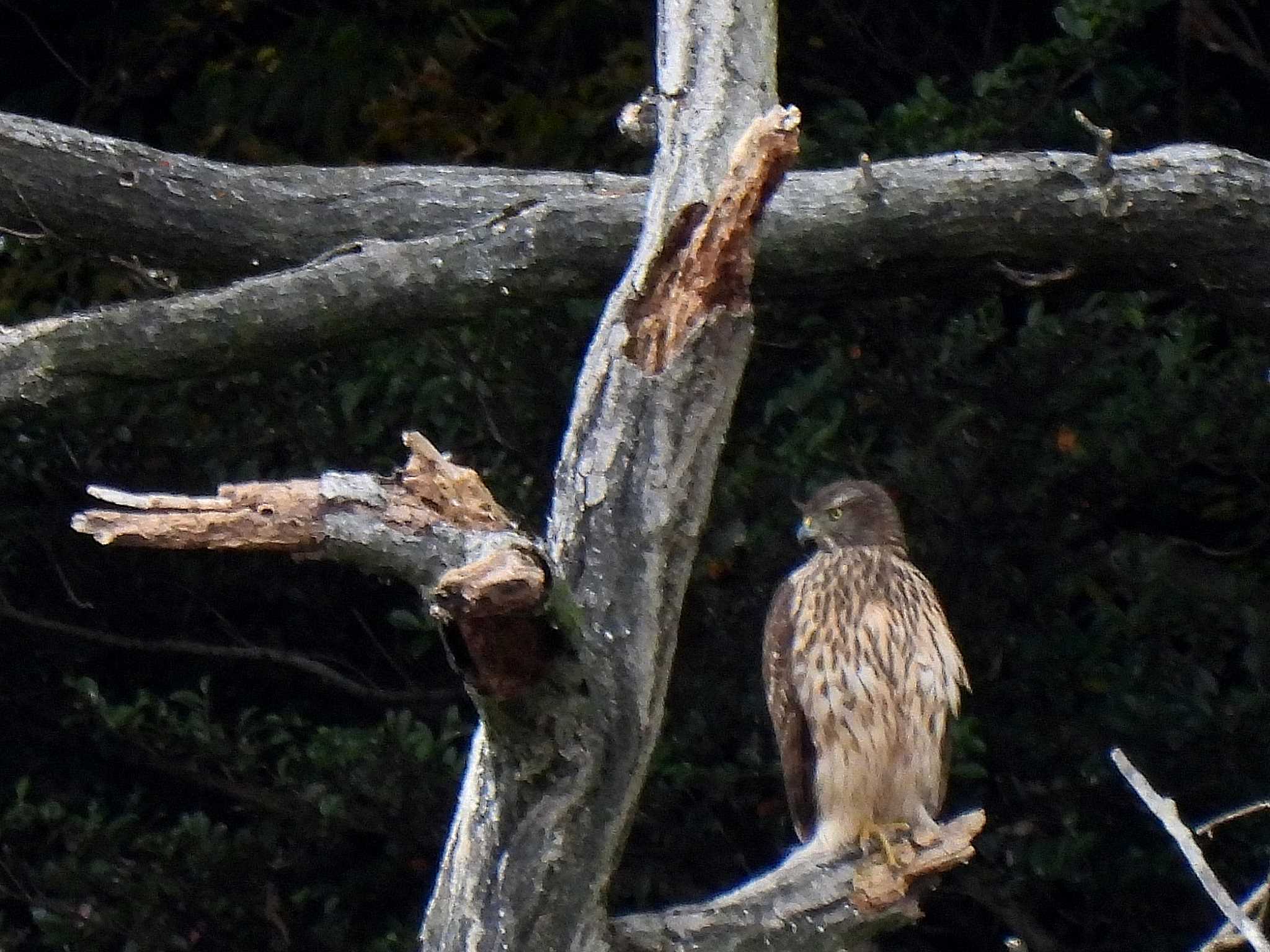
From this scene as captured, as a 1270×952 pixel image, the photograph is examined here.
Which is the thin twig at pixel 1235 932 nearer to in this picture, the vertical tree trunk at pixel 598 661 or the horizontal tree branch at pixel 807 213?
the vertical tree trunk at pixel 598 661

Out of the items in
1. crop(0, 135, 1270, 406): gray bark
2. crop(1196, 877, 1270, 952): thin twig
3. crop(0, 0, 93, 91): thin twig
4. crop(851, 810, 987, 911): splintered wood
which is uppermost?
crop(0, 0, 93, 91): thin twig

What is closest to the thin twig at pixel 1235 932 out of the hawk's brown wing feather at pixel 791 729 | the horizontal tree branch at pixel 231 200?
the hawk's brown wing feather at pixel 791 729

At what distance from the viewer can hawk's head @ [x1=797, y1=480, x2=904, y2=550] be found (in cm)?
416

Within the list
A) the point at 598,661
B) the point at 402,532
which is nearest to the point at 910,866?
the point at 598,661

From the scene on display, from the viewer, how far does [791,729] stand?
3.99m

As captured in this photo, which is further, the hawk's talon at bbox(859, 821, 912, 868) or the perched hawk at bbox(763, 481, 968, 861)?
the perched hawk at bbox(763, 481, 968, 861)

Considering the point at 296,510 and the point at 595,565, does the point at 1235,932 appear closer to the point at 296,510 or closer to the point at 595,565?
the point at 595,565

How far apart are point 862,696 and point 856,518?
42 centimetres

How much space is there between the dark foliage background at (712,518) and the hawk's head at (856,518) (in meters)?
0.42

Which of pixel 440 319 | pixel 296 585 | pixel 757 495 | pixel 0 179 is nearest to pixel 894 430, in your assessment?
pixel 757 495

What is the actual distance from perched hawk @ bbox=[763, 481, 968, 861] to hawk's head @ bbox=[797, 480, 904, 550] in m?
0.09

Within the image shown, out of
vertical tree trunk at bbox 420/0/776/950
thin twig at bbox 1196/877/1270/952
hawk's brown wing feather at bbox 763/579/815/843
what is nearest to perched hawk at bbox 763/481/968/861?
hawk's brown wing feather at bbox 763/579/815/843

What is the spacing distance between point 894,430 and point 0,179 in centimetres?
197

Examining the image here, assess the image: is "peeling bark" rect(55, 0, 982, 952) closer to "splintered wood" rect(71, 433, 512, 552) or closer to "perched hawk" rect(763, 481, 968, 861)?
"splintered wood" rect(71, 433, 512, 552)
